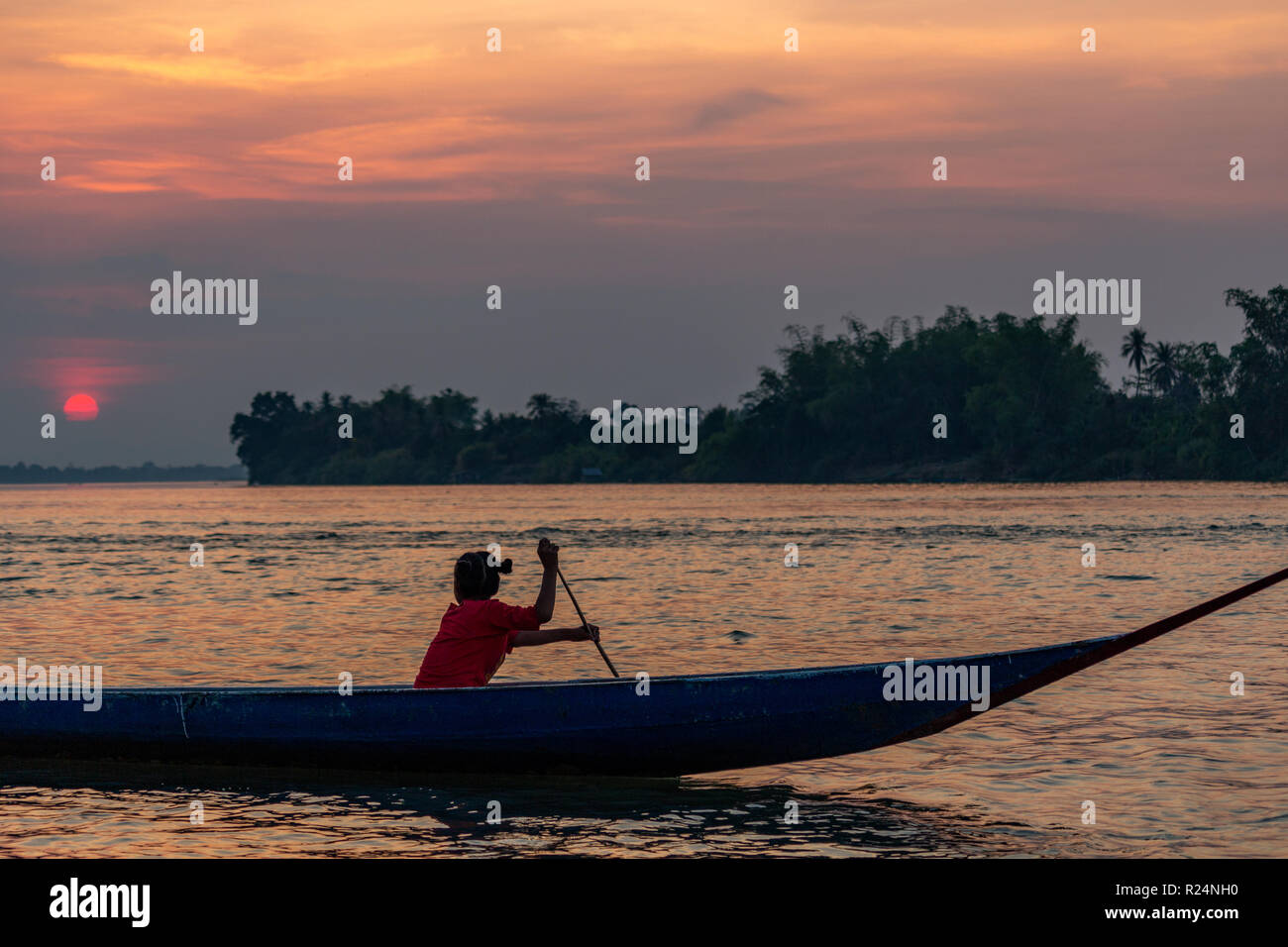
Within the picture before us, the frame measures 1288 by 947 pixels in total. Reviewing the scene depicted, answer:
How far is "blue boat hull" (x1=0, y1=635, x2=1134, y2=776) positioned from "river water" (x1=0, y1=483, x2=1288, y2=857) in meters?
0.26

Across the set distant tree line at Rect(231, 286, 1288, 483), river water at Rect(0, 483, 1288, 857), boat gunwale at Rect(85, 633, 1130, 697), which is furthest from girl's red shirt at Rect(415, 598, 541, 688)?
distant tree line at Rect(231, 286, 1288, 483)

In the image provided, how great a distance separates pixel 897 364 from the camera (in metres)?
152

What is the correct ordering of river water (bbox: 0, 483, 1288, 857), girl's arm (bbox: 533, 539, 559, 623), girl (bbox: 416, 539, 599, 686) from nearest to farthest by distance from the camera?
river water (bbox: 0, 483, 1288, 857), girl's arm (bbox: 533, 539, 559, 623), girl (bbox: 416, 539, 599, 686)

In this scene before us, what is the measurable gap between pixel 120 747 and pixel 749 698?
467cm

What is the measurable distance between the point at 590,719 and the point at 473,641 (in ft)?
3.19

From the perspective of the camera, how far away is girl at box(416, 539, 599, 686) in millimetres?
9523

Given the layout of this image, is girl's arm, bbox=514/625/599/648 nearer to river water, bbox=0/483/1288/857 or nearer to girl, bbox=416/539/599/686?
girl, bbox=416/539/599/686

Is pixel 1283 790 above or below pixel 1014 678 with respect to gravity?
below

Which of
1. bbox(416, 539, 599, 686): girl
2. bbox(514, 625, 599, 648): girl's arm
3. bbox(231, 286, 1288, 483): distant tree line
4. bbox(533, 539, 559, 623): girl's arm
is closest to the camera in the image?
bbox(533, 539, 559, 623): girl's arm

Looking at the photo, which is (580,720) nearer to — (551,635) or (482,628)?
(551,635)

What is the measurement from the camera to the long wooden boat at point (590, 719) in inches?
371

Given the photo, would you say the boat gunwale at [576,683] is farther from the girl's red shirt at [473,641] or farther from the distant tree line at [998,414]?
the distant tree line at [998,414]

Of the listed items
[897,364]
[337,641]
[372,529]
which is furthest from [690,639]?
[897,364]
